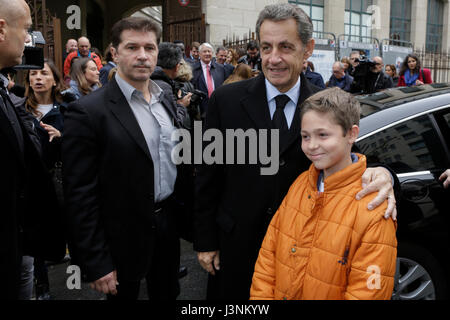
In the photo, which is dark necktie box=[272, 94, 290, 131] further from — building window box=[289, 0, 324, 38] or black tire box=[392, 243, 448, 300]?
building window box=[289, 0, 324, 38]

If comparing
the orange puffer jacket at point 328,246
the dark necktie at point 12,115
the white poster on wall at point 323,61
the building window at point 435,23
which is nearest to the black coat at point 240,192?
the orange puffer jacket at point 328,246

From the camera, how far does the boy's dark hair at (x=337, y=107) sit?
5.39 ft

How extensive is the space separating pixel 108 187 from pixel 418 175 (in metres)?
1.86

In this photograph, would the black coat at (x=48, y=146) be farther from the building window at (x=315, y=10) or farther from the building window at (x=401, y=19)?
the building window at (x=401, y=19)

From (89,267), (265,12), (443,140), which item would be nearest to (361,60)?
(443,140)

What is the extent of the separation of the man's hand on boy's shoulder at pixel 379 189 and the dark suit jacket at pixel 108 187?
1.09 metres

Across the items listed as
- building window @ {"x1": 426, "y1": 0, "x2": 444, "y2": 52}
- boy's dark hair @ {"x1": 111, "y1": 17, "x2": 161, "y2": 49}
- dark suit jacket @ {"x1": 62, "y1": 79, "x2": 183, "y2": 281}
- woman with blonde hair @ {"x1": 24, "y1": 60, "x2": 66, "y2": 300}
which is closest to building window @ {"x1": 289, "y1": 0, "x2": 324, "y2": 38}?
building window @ {"x1": 426, "y1": 0, "x2": 444, "y2": 52}

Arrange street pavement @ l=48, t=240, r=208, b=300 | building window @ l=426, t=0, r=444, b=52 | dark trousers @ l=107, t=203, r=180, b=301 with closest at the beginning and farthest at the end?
dark trousers @ l=107, t=203, r=180, b=301
street pavement @ l=48, t=240, r=208, b=300
building window @ l=426, t=0, r=444, b=52

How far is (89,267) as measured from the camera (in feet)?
6.45

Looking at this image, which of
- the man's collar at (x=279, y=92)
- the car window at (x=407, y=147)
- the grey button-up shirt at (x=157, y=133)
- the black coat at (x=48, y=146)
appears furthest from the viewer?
the black coat at (x=48, y=146)

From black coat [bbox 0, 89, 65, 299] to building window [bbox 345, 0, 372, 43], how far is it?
2242cm

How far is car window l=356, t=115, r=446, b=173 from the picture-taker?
2428mm

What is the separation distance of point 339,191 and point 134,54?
4.29ft

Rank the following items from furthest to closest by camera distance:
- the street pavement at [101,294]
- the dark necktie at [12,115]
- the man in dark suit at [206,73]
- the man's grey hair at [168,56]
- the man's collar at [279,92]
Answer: the man in dark suit at [206,73]
the man's grey hair at [168,56]
the street pavement at [101,294]
the man's collar at [279,92]
the dark necktie at [12,115]
